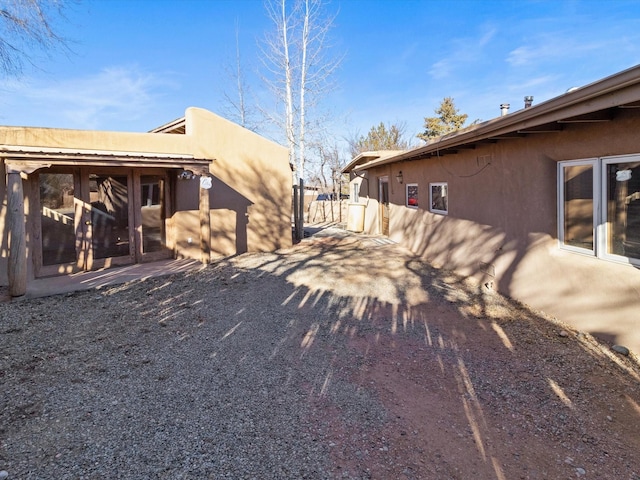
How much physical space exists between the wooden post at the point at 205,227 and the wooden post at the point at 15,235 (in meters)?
3.42

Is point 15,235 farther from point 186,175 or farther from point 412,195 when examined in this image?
point 412,195

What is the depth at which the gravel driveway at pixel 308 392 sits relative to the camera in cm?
237

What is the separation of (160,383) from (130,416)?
0.53 m

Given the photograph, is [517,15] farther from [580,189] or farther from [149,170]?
[149,170]

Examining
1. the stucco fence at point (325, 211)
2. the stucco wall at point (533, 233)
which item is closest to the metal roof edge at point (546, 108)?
the stucco wall at point (533, 233)

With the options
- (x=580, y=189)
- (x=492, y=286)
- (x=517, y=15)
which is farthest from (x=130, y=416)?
(x=517, y=15)

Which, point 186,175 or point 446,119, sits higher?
point 446,119

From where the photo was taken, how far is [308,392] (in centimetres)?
322

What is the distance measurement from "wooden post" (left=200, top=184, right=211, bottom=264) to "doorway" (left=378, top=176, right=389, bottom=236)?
706cm

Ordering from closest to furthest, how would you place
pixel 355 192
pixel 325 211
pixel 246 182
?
pixel 246 182, pixel 355 192, pixel 325 211

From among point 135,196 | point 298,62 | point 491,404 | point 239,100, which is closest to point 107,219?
point 135,196

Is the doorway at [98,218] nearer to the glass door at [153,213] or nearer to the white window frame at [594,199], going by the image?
the glass door at [153,213]

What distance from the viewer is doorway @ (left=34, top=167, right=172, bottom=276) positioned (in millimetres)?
7387

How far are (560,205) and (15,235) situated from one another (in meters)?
8.04
